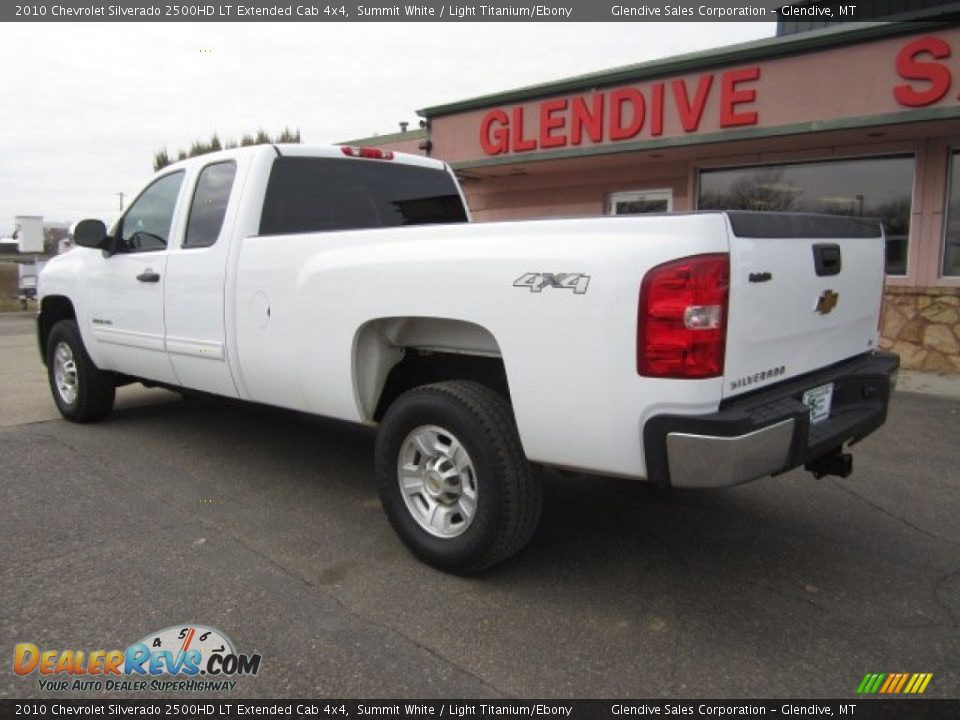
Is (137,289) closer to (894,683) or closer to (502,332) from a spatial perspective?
(502,332)

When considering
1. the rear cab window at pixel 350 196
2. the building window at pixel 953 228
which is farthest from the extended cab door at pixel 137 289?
the building window at pixel 953 228

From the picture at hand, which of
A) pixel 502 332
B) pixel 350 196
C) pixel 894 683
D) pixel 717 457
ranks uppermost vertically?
pixel 350 196

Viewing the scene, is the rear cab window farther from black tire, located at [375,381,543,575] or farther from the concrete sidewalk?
the concrete sidewalk

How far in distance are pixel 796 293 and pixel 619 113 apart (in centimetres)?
814

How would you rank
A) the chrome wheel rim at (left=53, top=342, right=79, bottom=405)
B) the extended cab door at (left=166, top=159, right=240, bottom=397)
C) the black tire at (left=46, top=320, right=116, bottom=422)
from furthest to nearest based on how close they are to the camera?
the chrome wheel rim at (left=53, top=342, right=79, bottom=405) → the black tire at (left=46, top=320, right=116, bottom=422) → the extended cab door at (left=166, top=159, right=240, bottom=397)

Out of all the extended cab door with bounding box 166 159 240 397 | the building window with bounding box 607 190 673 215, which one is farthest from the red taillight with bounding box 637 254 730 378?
the building window with bounding box 607 190 673 215

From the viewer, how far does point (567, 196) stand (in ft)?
41.1

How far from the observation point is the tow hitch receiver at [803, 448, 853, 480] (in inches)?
133

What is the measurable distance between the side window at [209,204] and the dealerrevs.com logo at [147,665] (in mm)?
2449

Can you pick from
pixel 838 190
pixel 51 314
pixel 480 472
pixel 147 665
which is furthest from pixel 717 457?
pixel 838 190

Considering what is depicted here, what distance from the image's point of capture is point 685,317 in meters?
2.53

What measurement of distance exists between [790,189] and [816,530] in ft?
23.6

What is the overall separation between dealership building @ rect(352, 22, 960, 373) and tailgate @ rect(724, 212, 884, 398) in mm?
4678

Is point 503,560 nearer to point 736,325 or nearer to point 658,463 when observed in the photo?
point 658,463
